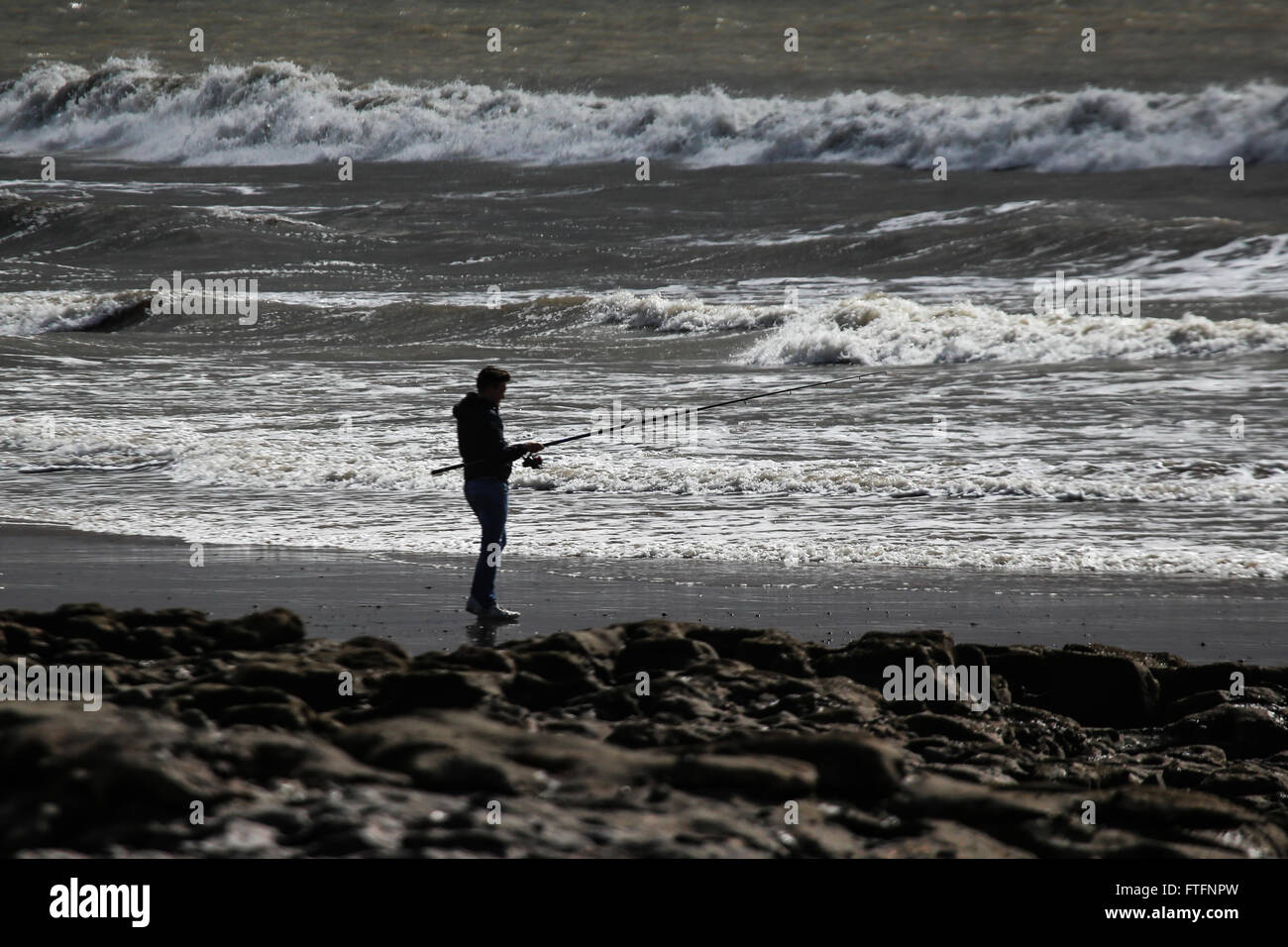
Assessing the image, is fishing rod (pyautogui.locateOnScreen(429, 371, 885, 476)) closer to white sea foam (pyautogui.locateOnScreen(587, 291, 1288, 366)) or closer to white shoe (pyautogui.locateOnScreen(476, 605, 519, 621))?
white shoe (pyautogui.locateOnScreen(476, 605, 519, 621))

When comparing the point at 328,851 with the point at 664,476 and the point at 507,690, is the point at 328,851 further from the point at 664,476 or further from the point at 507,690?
the point at 664,476

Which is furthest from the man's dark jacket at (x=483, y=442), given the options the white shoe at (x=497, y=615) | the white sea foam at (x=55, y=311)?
the white sea foam at (x=55, y=311)

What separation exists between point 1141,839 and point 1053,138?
44.4 metres

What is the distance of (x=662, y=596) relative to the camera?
307 inches

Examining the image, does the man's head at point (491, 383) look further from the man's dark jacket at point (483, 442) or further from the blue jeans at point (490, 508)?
the blue jeans at point (490, 508)

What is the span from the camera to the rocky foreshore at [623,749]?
3.49m

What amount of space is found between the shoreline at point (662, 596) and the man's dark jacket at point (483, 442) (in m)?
0.77

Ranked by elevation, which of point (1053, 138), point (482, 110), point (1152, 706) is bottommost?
point (1152, 706)

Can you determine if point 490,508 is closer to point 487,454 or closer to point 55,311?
point 487,454

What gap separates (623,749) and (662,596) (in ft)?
11.5

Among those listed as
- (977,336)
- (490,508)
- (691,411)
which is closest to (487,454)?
(490,508)

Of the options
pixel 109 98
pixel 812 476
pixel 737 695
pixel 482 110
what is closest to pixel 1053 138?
pixel 482 110

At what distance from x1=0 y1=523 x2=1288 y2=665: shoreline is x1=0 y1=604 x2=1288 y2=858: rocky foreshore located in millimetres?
790
